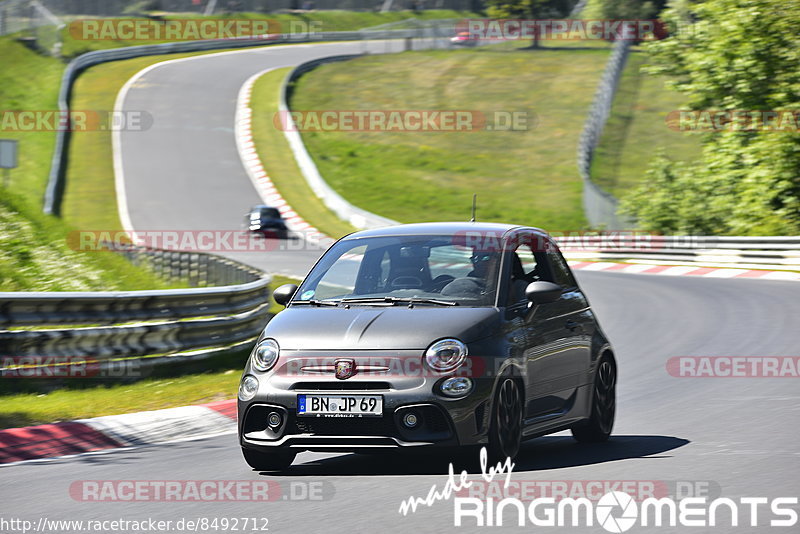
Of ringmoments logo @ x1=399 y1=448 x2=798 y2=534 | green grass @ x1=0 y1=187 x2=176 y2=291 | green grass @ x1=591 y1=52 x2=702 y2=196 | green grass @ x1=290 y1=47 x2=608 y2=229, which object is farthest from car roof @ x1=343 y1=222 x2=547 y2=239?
green grass @ x1=591 y1=52 x2=702 y2=196

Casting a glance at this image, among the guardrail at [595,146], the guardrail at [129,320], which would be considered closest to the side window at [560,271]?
the guardrail at [129,320]

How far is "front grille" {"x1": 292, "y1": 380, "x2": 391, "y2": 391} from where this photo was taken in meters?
7.14

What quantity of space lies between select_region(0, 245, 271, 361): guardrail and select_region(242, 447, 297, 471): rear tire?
449 centimetres

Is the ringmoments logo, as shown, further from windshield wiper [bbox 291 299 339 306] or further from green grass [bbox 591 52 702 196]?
green grass [bbox 591 52 702 196]

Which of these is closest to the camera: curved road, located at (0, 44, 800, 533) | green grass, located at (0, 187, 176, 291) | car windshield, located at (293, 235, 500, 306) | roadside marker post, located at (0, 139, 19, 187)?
curved road, located at (0, 44, 800, 533)

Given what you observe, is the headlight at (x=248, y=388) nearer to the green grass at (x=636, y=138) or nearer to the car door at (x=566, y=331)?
the car door at (x=566, y=331)

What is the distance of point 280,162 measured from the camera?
2012 inches

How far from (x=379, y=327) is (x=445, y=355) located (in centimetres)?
44

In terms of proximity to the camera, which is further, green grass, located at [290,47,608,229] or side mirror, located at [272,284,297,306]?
green grass, located at [290,47,608,229]

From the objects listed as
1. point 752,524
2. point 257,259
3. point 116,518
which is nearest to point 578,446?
point 752,524

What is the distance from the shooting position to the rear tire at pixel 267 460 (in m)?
7.64

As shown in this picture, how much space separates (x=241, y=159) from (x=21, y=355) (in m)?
40.5

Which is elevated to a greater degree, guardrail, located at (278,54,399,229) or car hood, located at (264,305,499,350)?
car hood, located at (264,305,499,350)

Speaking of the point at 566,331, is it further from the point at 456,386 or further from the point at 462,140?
the point at 462,140
